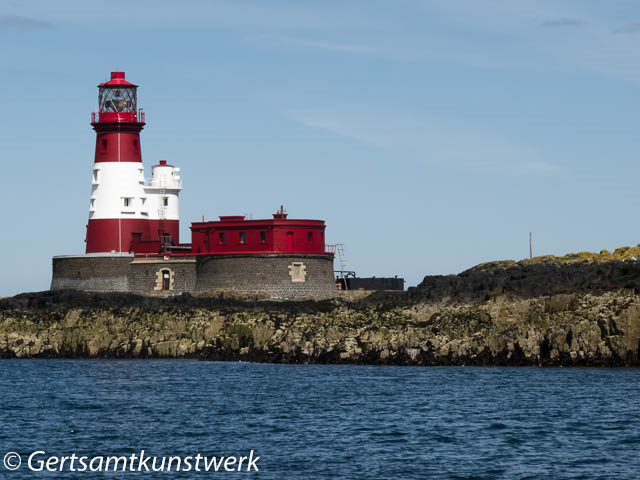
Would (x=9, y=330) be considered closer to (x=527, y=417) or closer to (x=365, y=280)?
(x=365, y=280)

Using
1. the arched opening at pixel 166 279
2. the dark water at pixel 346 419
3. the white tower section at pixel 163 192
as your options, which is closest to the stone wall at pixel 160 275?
the arched opening at pixel 166 279

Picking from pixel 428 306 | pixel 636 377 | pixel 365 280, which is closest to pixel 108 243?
pixel 365 280

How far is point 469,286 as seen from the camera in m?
45.7

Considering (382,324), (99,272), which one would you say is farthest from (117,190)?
(382,324)

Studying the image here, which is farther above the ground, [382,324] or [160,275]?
[160,275]

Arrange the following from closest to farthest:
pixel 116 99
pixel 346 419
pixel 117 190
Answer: pixel 346 419
pixel 117 190
pixel 116 99

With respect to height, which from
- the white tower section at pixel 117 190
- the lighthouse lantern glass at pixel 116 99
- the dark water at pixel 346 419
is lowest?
the dark water at pixel 346 419

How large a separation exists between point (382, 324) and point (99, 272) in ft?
58.9

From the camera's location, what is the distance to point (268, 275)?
52.8m

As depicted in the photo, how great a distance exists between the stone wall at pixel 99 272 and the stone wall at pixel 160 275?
424 millimetres

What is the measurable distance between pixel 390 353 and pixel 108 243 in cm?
2084

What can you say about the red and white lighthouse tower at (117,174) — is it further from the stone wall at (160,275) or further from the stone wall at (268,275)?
the stone wall at (268,275)

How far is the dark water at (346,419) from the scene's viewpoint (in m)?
22.5

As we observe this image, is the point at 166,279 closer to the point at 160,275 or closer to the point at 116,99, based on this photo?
the point at 160,275
